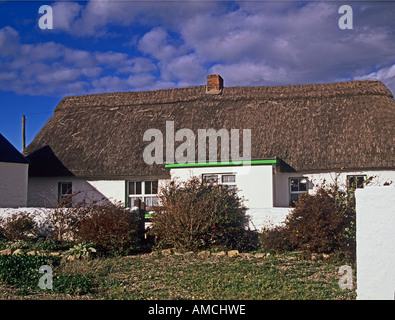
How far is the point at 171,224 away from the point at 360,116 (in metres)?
9.91

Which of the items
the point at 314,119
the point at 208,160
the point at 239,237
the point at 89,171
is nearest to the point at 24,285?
the point at 239,237

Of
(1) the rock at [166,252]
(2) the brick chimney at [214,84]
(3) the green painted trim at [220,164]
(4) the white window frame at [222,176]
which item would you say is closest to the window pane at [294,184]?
(3) the green painted trim at [220,164]

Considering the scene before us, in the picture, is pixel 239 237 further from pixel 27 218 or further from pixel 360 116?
pixel 360 116

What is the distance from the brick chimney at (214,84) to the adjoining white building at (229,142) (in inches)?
1.9

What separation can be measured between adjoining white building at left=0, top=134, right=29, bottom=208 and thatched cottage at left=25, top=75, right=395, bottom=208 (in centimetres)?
136

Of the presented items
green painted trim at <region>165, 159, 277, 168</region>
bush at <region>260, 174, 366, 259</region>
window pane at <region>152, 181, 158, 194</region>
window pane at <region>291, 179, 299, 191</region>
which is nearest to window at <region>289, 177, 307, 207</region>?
window pane at <region>291, 179, 299, 191</region>

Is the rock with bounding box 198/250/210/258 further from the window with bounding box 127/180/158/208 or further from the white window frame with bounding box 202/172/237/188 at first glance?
the window with bounding box 127/180/158/208

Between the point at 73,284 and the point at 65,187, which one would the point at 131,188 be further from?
the point at 73,284

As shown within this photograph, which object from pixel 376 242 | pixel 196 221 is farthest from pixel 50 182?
pixel 376 242

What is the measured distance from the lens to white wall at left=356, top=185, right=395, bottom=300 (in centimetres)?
675

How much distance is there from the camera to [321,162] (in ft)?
57.7

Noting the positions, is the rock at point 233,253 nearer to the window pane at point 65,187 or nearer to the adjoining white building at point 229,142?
the adjoining white building at point 229,142

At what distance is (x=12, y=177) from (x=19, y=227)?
3.77 metres

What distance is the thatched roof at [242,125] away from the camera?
58.8 ft
